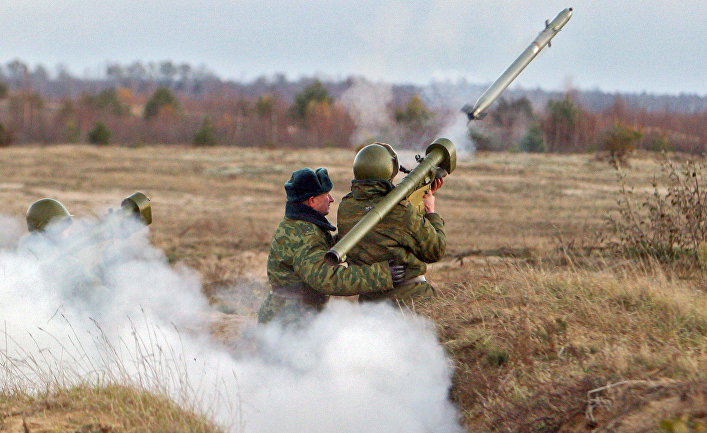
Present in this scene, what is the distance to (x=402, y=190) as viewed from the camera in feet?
20.7

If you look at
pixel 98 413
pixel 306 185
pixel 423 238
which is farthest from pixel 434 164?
pixel 98 413

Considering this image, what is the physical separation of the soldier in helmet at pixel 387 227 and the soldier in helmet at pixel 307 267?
0.12 m

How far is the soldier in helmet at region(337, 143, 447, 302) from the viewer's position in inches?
258

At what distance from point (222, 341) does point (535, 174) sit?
76.3 feet

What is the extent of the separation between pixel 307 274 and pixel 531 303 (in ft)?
5.86

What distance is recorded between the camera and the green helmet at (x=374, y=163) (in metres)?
6.54

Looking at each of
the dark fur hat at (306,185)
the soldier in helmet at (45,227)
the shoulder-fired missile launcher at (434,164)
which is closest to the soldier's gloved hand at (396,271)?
the shoulder-fired missile launcher at (434,164)

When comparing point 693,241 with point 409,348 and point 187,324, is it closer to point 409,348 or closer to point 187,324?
point 409,348

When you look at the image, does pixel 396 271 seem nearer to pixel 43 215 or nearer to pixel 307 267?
pixel 307 267

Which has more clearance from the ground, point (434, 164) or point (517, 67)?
point (517, 67)

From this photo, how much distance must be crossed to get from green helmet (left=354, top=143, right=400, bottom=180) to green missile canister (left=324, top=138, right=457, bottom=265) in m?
0.19

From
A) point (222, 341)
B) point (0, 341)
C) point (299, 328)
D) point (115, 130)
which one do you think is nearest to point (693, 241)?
point (299, 328)

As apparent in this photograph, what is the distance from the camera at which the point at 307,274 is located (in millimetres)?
6383

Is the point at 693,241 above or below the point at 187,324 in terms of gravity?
above
